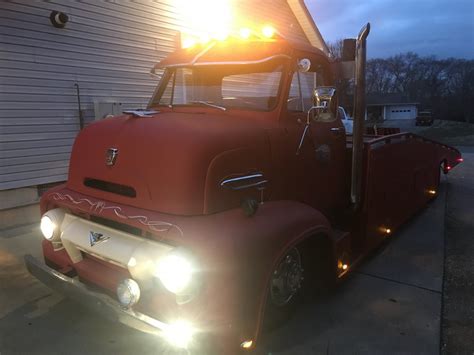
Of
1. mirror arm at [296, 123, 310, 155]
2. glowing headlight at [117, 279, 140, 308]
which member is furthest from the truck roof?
glowing headlight at [117, 279, 140, 308]

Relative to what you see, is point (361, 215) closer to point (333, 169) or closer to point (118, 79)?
point (333, 169)

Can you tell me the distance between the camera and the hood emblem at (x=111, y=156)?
9.52ft

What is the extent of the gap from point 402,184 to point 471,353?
2540mm

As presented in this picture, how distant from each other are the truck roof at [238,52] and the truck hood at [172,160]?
0.58 metres

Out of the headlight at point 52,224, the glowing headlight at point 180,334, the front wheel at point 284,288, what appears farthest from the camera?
the headlight at point 52,224

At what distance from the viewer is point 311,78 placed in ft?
12.3

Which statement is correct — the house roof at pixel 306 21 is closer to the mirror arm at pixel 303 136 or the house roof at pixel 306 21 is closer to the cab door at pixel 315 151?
the cab door at pixel 315 151

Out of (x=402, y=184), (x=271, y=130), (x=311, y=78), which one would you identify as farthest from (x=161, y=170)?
(x=402, y=184)

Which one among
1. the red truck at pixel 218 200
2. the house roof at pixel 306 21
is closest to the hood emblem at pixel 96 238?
the red truck at pixel 218 200

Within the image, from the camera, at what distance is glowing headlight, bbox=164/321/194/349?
227cm

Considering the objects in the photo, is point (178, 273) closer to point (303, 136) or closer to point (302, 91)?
point (303, 136)

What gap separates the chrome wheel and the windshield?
1226mm

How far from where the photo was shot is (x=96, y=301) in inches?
104

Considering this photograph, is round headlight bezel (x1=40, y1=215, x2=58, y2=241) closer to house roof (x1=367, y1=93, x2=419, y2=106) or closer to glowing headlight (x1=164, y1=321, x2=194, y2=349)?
glowing headlight (x1=164, y1=321, x2=194, y2=349)
